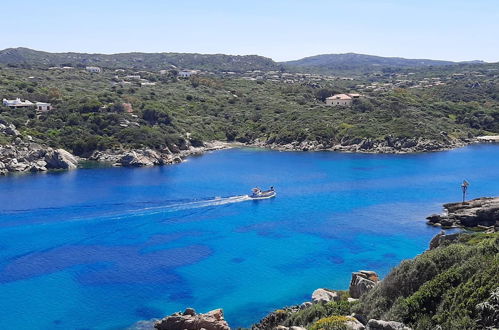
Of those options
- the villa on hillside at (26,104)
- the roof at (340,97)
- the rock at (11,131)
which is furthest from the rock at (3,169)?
the roof at (340,97)

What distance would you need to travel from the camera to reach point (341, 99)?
13262 centimetres

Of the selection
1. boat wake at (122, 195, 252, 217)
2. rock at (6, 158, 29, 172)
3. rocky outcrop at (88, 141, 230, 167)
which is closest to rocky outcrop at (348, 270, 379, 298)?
boat wake at (122, 195, 252, 217)

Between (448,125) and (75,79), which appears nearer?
(448,125)

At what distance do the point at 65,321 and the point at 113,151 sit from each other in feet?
199

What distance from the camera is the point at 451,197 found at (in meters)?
63.6

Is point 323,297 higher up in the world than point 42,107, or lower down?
lower down

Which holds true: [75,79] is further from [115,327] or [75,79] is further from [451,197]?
[115,327]

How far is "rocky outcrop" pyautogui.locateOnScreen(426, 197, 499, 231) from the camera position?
50.4 metres

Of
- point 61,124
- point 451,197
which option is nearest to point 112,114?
point 61,124

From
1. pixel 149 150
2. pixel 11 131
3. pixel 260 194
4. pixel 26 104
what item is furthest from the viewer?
pixel 26 104

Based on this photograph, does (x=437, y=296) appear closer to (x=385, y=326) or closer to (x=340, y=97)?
(x=385, y=326)

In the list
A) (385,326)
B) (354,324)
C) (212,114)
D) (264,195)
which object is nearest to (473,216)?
(264,195)

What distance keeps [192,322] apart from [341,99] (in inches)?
4331

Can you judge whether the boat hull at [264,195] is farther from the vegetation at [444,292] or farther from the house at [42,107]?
the house at [42,107]
